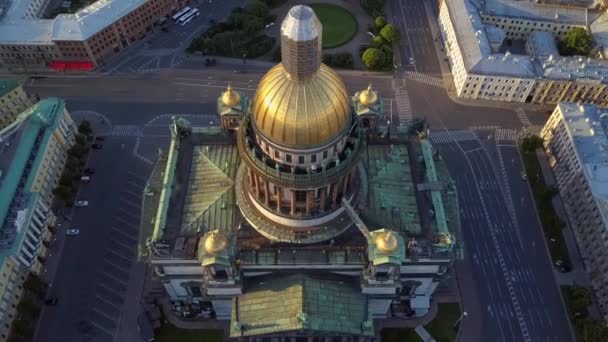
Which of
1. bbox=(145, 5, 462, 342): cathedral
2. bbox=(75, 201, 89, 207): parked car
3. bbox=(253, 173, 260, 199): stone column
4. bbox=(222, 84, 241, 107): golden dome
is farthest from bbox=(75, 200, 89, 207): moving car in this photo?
bbox=(253, 173, 260, 199): stone column

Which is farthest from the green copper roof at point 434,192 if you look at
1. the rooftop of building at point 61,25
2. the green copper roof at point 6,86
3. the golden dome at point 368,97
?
the green copper roof at point 6,86

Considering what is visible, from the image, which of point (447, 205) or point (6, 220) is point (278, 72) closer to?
point (447, 205)

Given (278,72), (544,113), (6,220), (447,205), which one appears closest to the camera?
(278,72)

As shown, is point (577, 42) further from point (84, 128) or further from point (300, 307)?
point (84, 128)

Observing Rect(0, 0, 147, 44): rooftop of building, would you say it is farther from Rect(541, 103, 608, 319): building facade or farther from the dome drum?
Rect(541, 103, 608, 319): building facade

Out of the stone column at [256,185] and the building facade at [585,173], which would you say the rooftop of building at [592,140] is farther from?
the stone column at [256,185]

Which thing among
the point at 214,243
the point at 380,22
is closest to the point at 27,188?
the point at 214,243

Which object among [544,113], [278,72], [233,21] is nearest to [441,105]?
[544,113]
